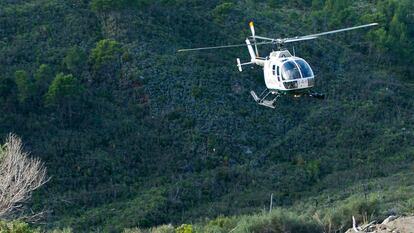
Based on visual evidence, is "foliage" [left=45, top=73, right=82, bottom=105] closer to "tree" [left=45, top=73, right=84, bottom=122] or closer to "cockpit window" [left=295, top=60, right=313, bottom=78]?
"tree" [left=45, top=73, right=84, bottom=122]

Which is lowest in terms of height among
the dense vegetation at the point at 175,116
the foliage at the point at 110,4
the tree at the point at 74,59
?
the dense vegetation at the point at 175,116

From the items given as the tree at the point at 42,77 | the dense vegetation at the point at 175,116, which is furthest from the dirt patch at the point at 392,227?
the tree at the point at 42,77

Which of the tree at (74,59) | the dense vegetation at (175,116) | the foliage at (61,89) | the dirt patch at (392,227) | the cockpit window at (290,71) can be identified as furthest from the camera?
the tree at (74,59)

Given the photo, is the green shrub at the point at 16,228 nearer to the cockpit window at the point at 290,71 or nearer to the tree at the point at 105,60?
the cockpit window at the point at 290,71

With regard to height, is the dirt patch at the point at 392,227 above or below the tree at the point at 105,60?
below

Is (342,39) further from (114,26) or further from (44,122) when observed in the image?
(44,122)

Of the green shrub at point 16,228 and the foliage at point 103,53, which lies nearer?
the green shrub at point 16,228

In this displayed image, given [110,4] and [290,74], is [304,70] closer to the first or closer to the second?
[290,74]

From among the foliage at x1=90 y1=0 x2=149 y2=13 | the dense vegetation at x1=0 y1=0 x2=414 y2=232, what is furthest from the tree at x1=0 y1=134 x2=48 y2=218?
the foliage at x1=90 y1=0 x2=149 y2=13
